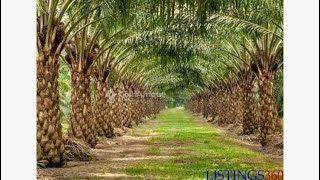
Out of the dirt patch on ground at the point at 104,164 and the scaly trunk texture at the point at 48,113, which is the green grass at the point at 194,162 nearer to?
the dirt patch on ground at the point at 104,164

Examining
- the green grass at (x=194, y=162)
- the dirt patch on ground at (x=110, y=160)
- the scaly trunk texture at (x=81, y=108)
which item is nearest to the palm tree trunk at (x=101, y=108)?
the dirt patch on ground at (x=110, y=160)

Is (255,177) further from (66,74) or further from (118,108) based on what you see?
(66,74)

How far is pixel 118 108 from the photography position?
29391 mm

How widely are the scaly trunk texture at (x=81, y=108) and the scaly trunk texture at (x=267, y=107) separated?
589 cm

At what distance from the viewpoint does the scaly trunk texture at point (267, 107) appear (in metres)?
20.6

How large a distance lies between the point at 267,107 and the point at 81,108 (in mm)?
6540

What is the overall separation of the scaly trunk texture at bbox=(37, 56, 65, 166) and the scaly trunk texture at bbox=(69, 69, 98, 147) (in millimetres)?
4182

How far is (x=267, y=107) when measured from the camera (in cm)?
2095

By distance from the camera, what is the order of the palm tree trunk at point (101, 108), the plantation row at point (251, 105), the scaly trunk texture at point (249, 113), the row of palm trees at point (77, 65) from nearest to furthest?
1. the row of palm trees at point (77, 65)
2. the plantation row at point (251, 105)
3. the palm tree trunk at point (101, 108)
4. the scaly trunk texture at point (249, 113)

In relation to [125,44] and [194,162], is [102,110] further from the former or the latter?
[194,162]

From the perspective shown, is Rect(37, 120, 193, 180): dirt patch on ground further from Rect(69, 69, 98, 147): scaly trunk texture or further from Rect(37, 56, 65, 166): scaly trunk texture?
Rect(69, 69, 98, 147): scaly trunk texture

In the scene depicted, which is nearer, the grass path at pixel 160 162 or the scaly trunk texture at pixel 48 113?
the grass path at pixel 160 162

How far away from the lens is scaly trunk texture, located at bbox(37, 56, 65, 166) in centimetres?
1382

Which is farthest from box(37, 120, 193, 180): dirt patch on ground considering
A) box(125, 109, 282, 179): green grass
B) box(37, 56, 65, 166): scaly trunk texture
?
box(37, 56, 65, 166): scaly trunk texture
